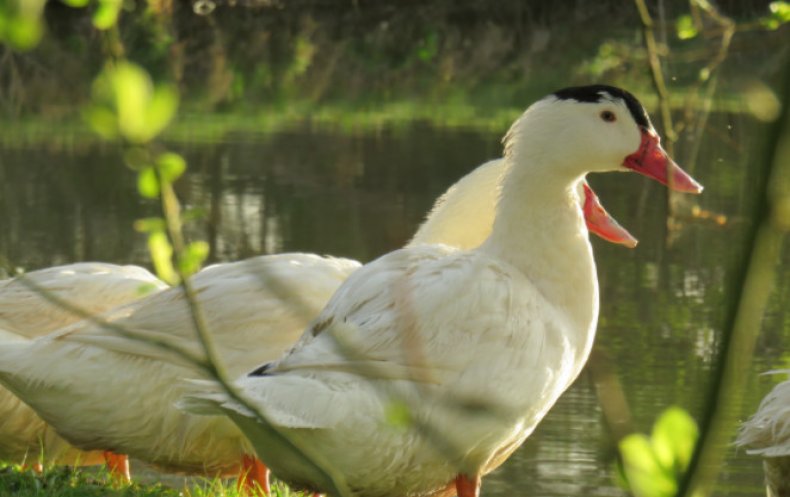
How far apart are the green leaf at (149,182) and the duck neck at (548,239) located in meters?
3.27

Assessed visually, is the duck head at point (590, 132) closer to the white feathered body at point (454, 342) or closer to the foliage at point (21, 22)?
the white feathered body at point (454, 342)

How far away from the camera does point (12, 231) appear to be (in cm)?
1274

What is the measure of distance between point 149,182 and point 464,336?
286 centimetres

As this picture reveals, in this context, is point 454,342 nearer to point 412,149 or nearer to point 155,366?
point 155,366

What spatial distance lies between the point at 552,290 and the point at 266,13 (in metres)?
29.2

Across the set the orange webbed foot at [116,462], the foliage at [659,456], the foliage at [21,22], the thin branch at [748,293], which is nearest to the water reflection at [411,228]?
the orange webbed foot at [116,462]

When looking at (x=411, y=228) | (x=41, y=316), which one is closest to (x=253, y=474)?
(x=41, y=316)

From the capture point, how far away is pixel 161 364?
5.01 metres

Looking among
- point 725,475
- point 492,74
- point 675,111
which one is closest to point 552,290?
point 725,475

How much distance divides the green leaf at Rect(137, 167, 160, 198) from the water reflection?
15.2ft

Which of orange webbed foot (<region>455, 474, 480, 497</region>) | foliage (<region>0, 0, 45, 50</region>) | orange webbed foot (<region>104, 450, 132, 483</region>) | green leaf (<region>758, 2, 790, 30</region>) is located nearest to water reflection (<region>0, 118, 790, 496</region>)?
orange webbed foot (<region>104, 450, 132, 483</region>)

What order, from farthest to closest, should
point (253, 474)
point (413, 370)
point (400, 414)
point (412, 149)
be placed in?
point (412, 149), point (253, 474), point (413, 370), point (400, 414)

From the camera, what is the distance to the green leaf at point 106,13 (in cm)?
124

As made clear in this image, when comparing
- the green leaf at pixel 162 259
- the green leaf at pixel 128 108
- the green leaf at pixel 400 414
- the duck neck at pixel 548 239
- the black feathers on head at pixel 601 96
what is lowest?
the duck neck at pixel 548 239
